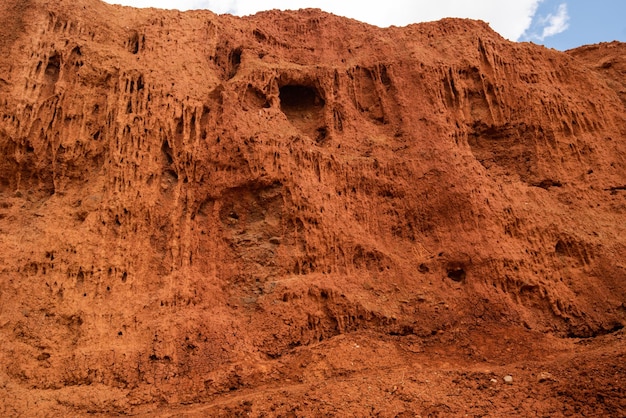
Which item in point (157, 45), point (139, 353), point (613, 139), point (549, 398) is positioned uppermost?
point (157, 45)

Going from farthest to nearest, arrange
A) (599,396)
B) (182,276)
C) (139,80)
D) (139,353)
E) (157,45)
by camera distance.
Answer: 1. (157,45)
2. (139,80)
3. (182,276)
4. (139,353)
5. (599,396)

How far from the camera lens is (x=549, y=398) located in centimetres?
728

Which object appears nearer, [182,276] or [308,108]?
[182,276]

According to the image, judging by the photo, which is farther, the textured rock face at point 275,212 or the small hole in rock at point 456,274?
the small hole in rock at point 456,274

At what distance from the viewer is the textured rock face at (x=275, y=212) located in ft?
27.7

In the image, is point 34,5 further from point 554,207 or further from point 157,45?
point 554,207

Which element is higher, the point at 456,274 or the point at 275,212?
the point at 275,212

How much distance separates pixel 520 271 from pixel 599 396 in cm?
345

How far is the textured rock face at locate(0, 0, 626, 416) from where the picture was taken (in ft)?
27.7

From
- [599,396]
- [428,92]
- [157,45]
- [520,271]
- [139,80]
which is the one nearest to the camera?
[599,396]

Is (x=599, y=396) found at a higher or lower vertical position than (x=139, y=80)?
lower

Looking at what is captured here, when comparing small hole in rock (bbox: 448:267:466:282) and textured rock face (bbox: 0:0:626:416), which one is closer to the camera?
textured rock face (bbox: 0:0:626:416)

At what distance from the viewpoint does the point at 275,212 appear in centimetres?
1048

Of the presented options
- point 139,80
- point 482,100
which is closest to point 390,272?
point 482,100
